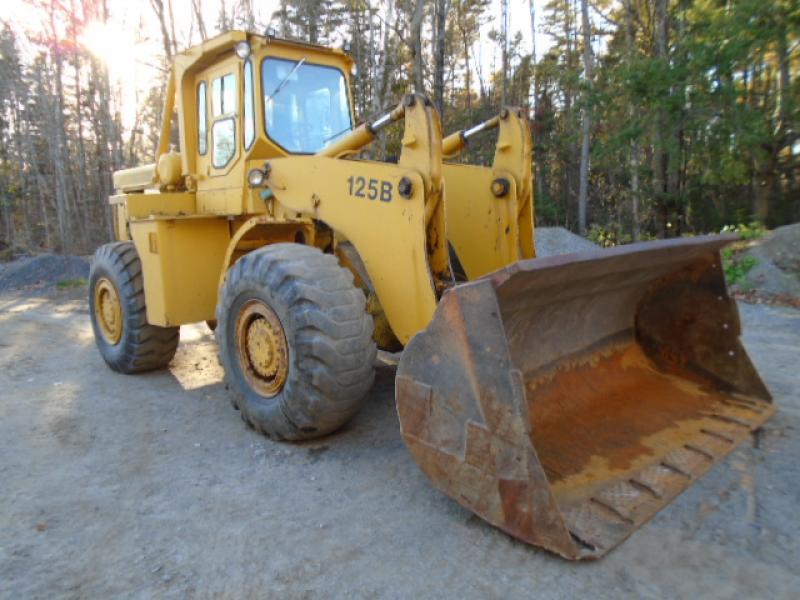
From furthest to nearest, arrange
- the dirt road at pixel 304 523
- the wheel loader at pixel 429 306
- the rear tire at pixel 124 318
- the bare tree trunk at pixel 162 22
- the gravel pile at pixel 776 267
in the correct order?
1. the bare tree trunk at pixel 162 22
2. the gravel pile at pixel 776 267
3. the rear tire at pixel 124 318
4. the wheel loader at pixel 429 306
5. the dirt road at pixel 304 523

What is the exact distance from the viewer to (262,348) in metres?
4.04

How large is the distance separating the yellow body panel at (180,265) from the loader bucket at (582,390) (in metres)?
2.91

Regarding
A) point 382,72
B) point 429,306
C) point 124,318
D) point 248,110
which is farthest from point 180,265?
point 382,72

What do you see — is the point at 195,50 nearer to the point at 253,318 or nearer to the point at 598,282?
the point at 253,318

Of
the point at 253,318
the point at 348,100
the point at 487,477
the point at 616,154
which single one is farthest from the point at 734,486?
the point at 616,154

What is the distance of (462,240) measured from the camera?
496 cm

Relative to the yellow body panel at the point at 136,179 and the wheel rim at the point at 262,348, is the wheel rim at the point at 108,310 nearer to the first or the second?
the yellow body panel at the point at 136,179

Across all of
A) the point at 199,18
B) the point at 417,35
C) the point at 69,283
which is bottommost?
the point at 69,283

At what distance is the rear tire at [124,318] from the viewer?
18.3ft

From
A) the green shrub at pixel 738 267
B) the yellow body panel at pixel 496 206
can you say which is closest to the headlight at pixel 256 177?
the yellow body panel at pixel 496 206

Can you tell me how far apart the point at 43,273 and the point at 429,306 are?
1358cm

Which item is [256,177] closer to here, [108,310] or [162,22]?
[108,310]

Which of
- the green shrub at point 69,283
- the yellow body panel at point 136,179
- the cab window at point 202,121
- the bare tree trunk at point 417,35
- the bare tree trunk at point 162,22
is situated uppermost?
the bare tree trunk at point 162,22

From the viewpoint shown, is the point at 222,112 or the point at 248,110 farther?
the point at 222,112
